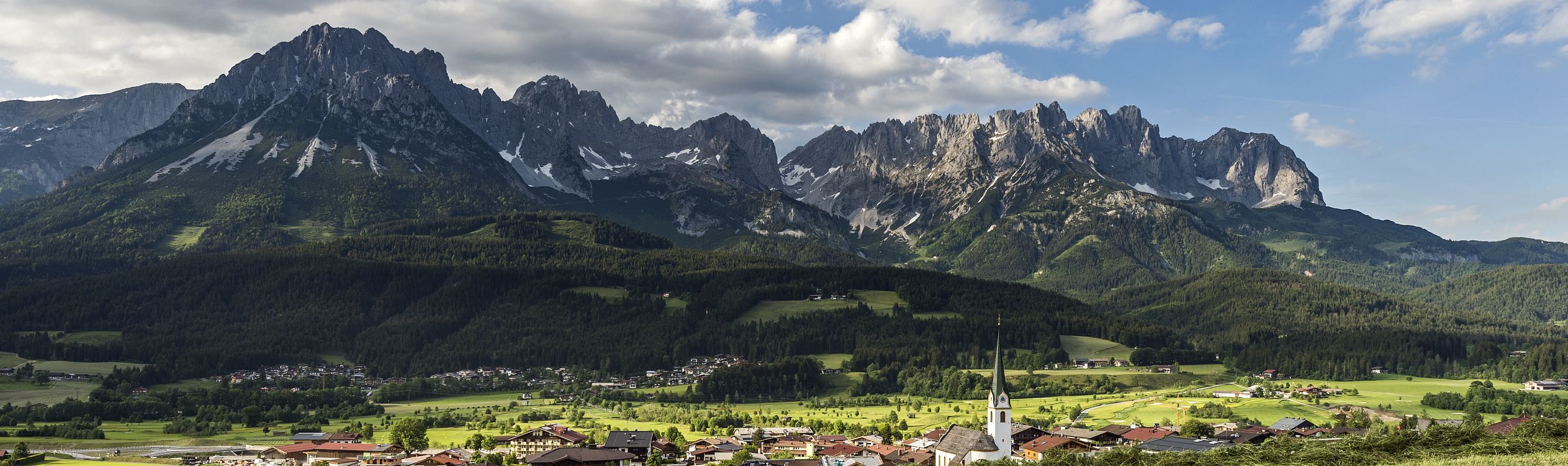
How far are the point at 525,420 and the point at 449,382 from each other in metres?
50.6

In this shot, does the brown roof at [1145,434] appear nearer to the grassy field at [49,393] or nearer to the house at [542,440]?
the house at [542,440]

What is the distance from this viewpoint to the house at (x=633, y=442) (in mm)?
111500

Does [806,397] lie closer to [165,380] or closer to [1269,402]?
[1269,402]

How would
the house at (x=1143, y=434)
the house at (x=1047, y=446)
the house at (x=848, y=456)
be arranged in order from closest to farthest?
the house at (x=848, y=456), the house at (x=1047, y=446), the house at (x=1143, y=434)

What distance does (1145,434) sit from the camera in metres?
115

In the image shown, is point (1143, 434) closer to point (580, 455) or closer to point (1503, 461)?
point (580, 455)

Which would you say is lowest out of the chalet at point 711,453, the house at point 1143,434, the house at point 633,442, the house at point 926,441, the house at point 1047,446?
the chalet at point 711,453

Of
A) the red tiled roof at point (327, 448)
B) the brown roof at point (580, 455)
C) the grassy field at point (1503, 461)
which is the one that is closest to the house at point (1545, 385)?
the grassy field at point (1503, 461)

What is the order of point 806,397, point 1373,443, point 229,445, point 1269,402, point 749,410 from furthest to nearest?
1. point 806,397
2. point 749,410
3. point 1269,402
4. point 229,445
5. point 1373,443

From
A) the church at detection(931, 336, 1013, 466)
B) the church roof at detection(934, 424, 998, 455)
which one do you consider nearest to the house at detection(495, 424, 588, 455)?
the church roof at detection(934, 424, 998, 455)

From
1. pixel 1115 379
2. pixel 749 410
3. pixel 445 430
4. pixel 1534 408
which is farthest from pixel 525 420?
pixel 1534 408

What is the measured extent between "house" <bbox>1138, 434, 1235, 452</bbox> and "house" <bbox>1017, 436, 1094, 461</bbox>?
4.80 meters

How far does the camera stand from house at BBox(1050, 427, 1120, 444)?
113m

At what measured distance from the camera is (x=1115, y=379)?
604 feet
